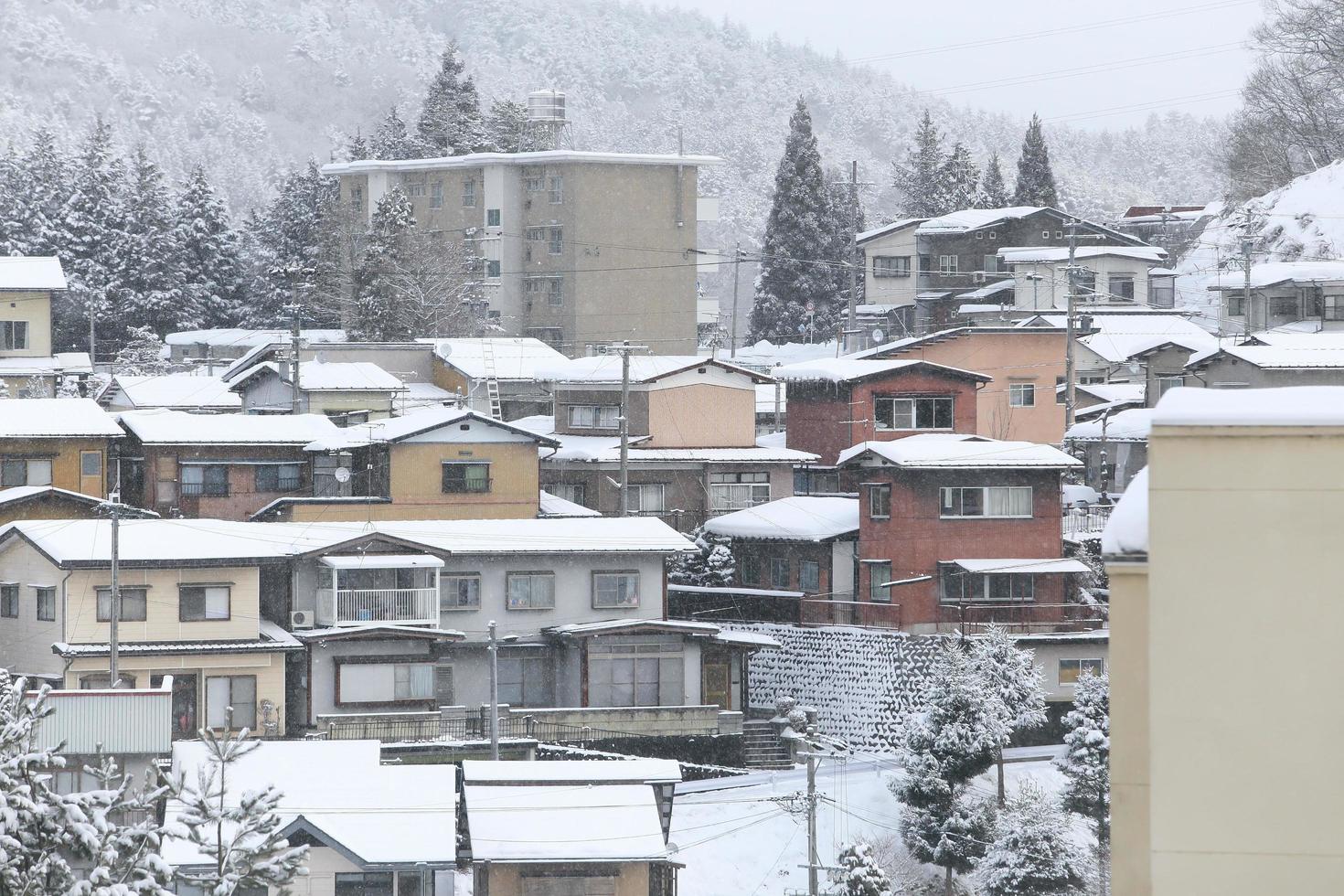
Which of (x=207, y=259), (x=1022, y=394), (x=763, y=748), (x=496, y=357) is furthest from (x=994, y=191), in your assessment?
(x=763, y=748)

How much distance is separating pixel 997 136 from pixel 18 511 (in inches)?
5243

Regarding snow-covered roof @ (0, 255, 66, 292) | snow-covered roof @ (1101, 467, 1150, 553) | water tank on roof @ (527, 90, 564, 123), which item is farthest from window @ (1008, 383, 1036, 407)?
snow-covered roof @ (1101, 467, 1150, 553)

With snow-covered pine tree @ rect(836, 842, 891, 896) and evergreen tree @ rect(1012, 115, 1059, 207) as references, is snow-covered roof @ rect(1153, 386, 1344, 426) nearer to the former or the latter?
snow-covered pine tree @ rect(836, 842, 891, 896)

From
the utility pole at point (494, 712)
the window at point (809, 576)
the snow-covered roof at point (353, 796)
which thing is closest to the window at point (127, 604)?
the snow-covered roof at point (353, 796)

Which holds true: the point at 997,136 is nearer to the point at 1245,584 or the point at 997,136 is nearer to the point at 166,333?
the point at 166,333

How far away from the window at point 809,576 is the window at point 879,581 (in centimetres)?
147

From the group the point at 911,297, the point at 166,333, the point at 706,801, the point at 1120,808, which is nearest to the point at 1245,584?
the point at 1120,808

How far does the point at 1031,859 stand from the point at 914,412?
47.7 ft

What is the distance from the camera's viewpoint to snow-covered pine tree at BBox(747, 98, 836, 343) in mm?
60281

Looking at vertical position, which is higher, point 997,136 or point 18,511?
point 997,136

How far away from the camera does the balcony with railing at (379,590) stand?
92.1 ft

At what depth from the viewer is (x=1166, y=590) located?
4.58 m

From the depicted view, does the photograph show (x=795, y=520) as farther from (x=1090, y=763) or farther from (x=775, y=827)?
(x=1090, y=763)

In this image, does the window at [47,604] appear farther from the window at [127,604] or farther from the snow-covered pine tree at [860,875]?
the snow-covered pine tree at [860,875]
